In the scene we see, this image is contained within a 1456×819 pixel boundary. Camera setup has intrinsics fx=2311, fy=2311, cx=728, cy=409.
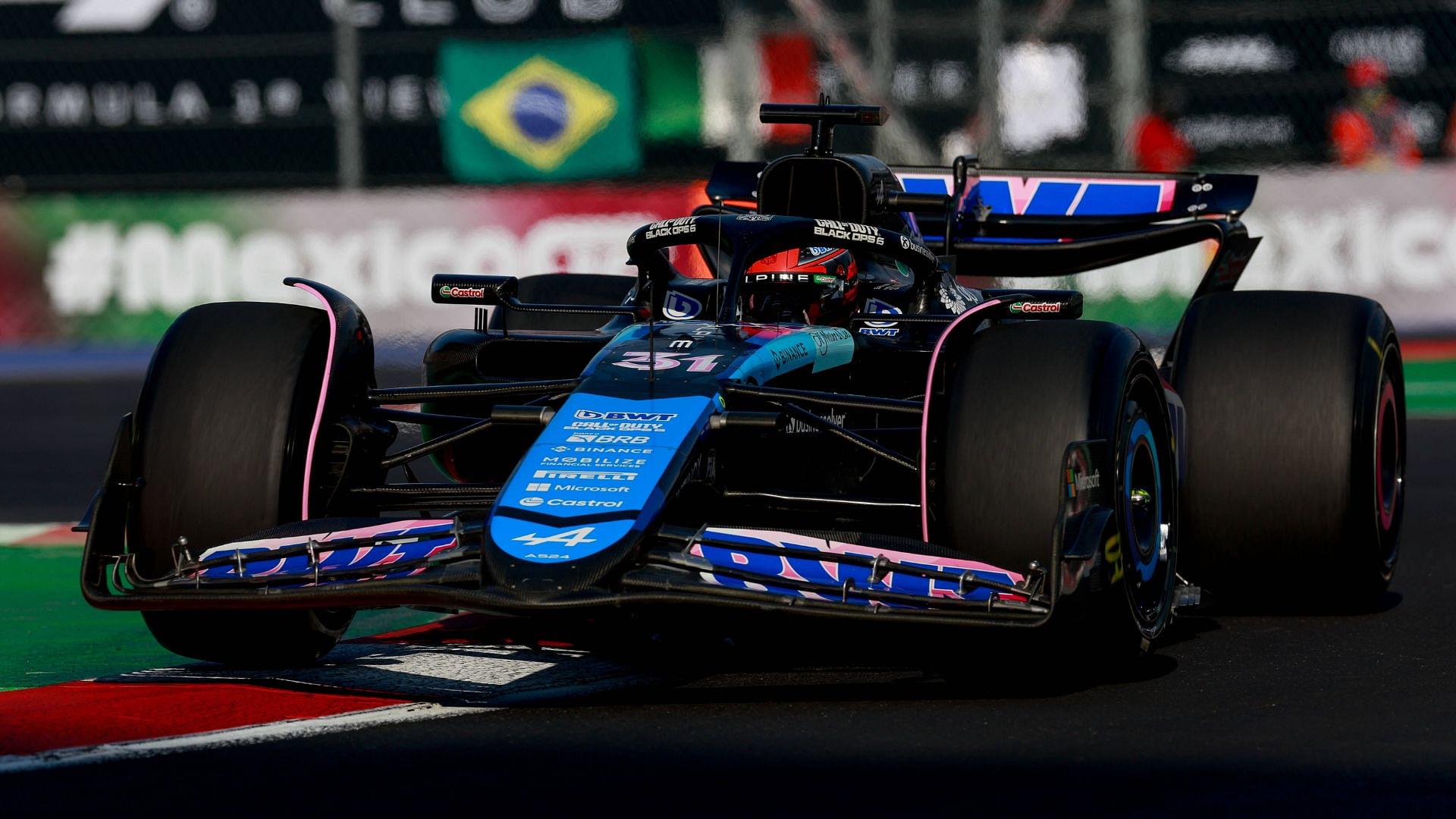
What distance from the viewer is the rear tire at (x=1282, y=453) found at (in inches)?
270

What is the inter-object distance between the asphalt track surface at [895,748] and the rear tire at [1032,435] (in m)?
0.28

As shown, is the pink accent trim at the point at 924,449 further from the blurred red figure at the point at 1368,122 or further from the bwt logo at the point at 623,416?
the blurred red figure at the point at 1368,122

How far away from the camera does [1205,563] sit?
22.7 feet

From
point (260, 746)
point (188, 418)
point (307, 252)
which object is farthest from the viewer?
point (307, 252)

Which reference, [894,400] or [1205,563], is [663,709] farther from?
[1205,563]

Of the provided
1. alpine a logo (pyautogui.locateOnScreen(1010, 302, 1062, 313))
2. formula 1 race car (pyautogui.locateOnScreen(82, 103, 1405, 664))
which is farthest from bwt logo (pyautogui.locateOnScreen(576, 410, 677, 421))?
alpine a logo (pyautogui.locateOnScreen(1010, 302, 1062, 313))

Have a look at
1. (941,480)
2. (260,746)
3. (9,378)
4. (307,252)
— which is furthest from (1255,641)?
(9,378)

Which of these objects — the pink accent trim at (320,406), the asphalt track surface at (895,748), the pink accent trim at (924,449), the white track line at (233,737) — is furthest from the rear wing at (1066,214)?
the white track line at (233,737)

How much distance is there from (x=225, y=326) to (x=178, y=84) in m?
12.1

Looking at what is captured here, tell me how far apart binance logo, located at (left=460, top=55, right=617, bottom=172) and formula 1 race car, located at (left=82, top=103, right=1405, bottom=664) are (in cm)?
880

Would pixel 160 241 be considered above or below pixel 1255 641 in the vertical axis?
above

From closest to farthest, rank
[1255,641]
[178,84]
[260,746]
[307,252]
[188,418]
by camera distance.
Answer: [260,746] → [188,418] → [1255,641] → [307,252] → [178,84]

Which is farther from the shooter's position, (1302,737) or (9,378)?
(9,378)

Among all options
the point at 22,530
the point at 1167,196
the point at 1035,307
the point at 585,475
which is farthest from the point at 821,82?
the point at 585,475
